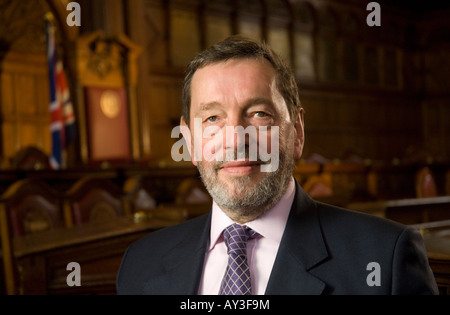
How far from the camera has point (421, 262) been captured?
1291mm

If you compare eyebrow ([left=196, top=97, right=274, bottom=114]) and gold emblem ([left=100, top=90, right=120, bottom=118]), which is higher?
gold emblem ([left=100, top=90, right=120, bottom=118])

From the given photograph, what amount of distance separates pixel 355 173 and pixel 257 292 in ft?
23.3

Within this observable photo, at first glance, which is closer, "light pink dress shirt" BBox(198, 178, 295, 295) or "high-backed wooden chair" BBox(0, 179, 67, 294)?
"light pink dress shirt" BBox(198, 178, 295, 295)

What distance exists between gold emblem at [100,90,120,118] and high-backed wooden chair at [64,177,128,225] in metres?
4.50

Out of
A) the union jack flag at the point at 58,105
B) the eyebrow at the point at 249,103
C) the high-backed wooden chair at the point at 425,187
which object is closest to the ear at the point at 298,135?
the eyebrow at the point at 249,103

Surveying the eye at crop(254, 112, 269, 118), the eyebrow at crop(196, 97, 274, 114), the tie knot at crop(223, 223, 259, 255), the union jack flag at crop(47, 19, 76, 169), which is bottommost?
the tie knot at crop(223, 223, 259, 255)

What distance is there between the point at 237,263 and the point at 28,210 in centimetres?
282

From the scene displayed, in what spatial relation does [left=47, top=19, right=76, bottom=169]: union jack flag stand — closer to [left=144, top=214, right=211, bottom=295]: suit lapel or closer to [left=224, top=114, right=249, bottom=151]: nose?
[left=144, top=214, right=211, bottom=295]: suit lapel

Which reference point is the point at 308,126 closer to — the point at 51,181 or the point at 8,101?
the point at 8,101

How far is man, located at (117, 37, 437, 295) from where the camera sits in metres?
1.26

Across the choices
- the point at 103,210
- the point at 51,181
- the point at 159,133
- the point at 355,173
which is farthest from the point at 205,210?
the point at 159,133

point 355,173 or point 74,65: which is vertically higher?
point 74,65
